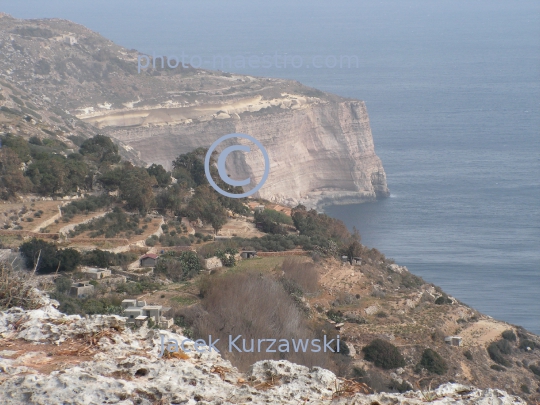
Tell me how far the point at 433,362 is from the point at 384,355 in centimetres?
80

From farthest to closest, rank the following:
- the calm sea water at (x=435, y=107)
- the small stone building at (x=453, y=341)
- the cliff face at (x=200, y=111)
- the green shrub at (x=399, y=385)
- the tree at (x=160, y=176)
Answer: the cliff face at (x=200, y=111) → the calm sea water at (x=435, y=107) → the tree at (x=160, y=176) → the small stone building at (x=453, y=341) → the green shrub at (x=399, y=385)

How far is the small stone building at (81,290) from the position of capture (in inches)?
524

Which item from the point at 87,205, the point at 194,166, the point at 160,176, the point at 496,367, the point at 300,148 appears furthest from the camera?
the point at 300,148

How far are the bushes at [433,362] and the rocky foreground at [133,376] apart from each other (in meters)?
8.96

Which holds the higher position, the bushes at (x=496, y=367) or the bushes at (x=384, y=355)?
the bushes at (x=384, y=355)

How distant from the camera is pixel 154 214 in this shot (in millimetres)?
22672

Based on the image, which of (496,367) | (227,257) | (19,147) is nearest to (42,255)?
(227,257)

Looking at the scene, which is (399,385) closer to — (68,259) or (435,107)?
(68,259)

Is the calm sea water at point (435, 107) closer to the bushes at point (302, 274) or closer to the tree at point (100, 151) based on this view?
the bushes at point (302, 274)

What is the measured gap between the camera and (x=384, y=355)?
13094 mm

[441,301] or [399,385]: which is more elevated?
[399,385]

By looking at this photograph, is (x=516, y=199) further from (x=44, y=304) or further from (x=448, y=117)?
(x=44, y=304)

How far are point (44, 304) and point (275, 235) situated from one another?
53.5 feet

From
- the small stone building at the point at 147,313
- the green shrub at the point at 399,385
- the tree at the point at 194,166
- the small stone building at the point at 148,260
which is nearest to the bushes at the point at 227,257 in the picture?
the small stone building at the point at 148,260
